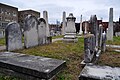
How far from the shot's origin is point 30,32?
9008mm

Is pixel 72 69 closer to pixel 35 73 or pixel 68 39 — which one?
pixel 35 73

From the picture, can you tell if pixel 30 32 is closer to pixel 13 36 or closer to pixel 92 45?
pixel 13 36

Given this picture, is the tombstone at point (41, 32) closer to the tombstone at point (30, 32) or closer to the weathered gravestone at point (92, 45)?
the tombstone at point (30, 32)

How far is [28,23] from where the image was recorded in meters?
8.84

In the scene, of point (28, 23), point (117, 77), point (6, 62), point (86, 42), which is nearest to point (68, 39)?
point (28, 23)

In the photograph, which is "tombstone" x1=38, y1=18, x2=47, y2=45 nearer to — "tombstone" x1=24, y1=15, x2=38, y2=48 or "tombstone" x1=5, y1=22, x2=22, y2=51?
"tombstone" x1=24, y1=15, x2=38, y2=48

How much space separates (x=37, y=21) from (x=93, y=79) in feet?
25.0

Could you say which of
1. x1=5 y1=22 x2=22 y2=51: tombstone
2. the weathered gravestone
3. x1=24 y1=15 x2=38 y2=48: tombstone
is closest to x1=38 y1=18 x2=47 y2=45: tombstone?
x1=24 y1=15 x2=38 y2=48: tombstone

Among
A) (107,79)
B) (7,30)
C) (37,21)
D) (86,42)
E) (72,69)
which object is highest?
(37,21)

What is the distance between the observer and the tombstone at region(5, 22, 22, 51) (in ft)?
24.6

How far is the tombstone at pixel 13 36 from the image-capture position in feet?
24.6

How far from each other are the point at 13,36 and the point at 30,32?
4.60ft

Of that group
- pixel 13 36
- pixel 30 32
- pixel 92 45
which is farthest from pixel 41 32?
pixel 92 45

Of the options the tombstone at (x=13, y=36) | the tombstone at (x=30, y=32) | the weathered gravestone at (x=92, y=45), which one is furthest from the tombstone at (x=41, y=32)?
the weathered gravestone at (x=92, y=45)
